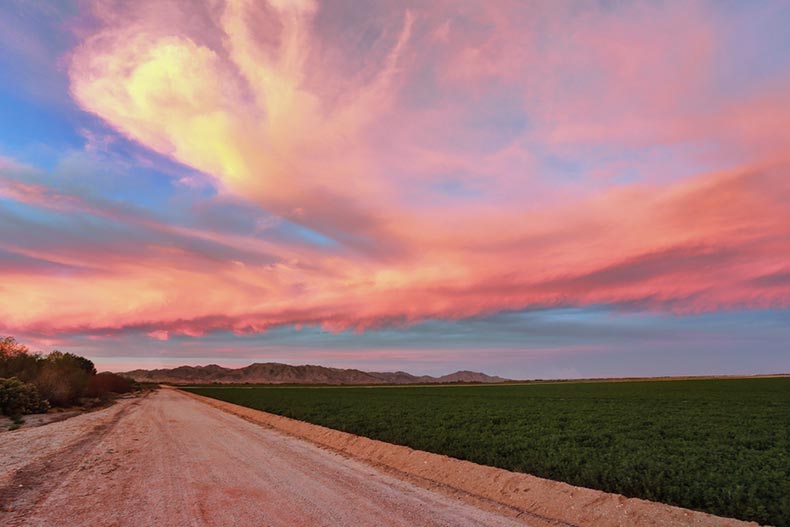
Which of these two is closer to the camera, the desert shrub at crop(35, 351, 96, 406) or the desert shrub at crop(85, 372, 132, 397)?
the desert shrub at crop(35, 351, 96, 406)

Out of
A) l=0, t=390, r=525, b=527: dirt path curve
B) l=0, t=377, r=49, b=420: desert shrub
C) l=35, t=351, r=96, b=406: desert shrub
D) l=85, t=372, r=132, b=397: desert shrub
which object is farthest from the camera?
l=85, t=372, r=132, b=397: desert shrub

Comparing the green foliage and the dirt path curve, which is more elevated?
the green foliage

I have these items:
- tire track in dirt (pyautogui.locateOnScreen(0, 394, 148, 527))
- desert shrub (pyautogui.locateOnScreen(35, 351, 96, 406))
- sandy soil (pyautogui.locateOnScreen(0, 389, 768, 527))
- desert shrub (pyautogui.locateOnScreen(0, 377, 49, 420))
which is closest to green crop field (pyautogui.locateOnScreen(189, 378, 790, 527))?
sandy soil (pyautogui.locateOnScreen(0, 389, 768, 527))

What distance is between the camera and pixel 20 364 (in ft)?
180

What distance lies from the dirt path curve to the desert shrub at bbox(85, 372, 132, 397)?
2347 inches

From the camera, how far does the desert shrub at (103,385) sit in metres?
71.6

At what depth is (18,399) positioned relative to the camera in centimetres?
3991

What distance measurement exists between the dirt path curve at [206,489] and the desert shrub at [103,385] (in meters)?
59.6

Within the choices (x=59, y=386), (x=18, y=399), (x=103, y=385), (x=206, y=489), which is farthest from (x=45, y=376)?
(x=206, y=489)

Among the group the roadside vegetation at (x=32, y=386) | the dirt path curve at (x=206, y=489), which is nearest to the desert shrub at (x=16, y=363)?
the roadside vegetation at (x=32, y=386)

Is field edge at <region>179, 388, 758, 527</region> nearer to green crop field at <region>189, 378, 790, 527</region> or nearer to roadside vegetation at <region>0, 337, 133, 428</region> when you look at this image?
green crop field at <region>189, 378, 790, 527</region>

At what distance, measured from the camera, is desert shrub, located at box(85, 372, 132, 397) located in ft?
235

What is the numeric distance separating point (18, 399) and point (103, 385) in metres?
51.8

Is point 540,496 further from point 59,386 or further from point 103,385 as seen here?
point 103,385
